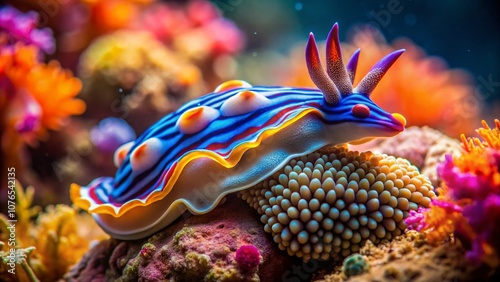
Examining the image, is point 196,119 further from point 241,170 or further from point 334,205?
point 334,205

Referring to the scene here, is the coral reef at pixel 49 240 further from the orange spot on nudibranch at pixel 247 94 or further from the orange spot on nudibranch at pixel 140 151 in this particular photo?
the orange spot on nudibranch at pixel 247 94

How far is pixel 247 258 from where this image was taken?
2.20 meters

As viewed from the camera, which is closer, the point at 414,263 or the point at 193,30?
the point at 414,263

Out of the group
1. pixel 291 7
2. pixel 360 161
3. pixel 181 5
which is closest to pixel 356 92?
pixel 360 161

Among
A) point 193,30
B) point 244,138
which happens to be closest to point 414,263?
point 244,138

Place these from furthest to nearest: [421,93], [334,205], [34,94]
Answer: [421,93] → [34,94] → [334,205]

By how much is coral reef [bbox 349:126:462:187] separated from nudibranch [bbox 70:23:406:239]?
43.4 inches

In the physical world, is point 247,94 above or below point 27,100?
above

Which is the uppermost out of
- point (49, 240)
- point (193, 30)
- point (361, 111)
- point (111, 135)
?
point (361, 111)

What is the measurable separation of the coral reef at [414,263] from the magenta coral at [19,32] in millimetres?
4633

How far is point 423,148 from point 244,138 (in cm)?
206

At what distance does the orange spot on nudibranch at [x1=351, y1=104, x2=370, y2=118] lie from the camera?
239 centimetres

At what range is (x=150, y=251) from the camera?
8.20ft

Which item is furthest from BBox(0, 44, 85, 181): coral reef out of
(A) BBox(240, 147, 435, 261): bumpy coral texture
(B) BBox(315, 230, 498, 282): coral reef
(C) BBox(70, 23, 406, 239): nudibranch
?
(B) BBox(315, 230, 498, 282): coral reef
